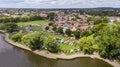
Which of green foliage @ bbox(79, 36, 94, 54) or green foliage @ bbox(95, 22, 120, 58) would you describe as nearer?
green foliage @ bbox(95, 22, 120, 58)

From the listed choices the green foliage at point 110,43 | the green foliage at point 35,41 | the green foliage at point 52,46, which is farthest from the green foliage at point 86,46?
the green foliage at point 35,41

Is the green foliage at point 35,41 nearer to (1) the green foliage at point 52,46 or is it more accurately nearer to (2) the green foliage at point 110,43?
(1) the green foliage at point 52,46

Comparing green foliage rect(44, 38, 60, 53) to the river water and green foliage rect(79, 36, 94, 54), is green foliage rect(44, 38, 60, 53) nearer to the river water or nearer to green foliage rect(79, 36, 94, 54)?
the river water

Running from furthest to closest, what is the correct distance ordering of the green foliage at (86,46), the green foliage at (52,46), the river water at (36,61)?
the green foliage at (52,46) < the green foliage at (86,46) < the river water at (36,61)

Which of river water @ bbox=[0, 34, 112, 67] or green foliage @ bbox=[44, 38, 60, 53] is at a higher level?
green foliage @ bbox=[44, 38, 60, 53]

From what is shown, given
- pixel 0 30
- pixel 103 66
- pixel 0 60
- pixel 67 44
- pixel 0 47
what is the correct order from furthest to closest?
1. pixel 0 30
2. pixel 0 47
3. pixel 67 44
4. pixel 0 60
5. pixel 103 66

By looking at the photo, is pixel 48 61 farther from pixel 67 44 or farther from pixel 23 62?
pixel 67 44

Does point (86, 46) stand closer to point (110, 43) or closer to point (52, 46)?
point (110, 43)

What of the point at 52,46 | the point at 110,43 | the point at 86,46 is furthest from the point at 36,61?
the point at 110,43

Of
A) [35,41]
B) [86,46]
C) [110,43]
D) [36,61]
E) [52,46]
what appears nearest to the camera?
[110,43]

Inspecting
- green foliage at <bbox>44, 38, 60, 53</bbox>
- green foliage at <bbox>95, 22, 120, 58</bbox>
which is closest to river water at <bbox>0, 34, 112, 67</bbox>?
green foliage at <bbox>95, 22, 120, 58</bbox>

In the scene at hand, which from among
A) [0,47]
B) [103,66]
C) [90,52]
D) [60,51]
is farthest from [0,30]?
[103,66]
